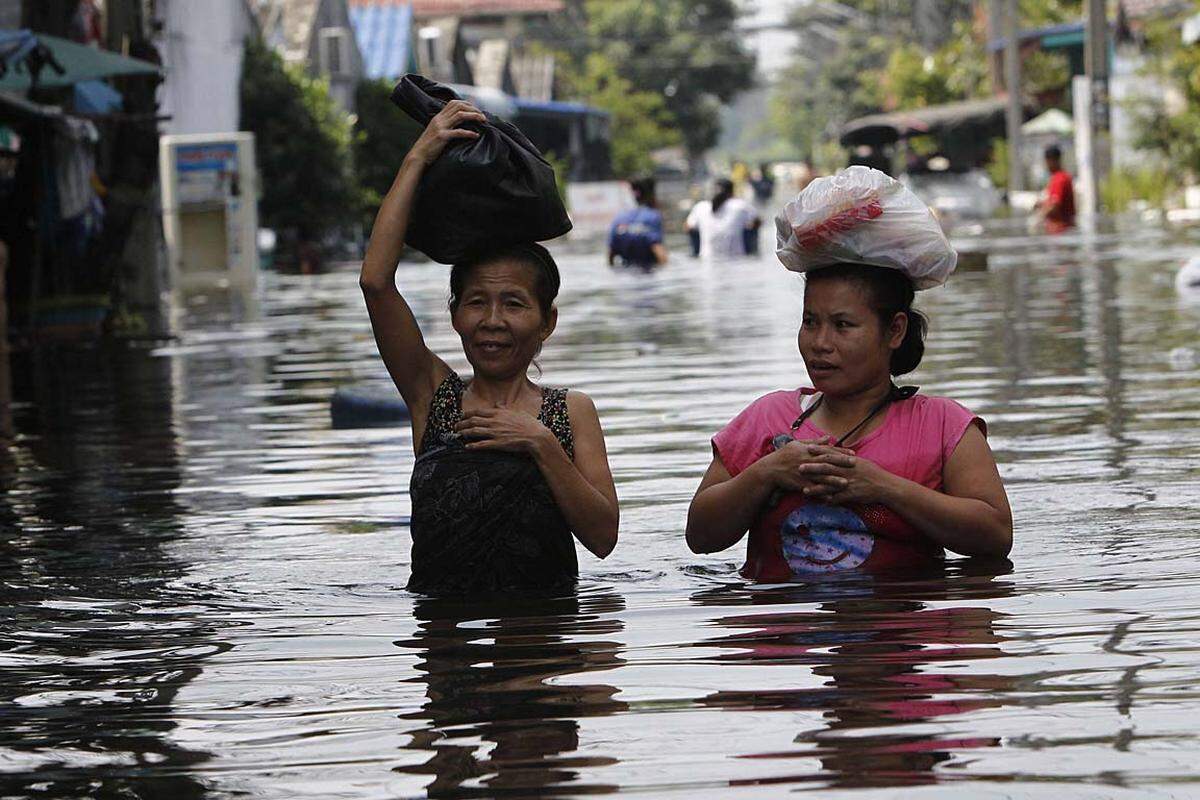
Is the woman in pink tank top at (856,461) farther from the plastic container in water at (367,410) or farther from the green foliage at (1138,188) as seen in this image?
the green foliage at (1138,188)

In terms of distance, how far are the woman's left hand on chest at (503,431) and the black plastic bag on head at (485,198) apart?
342 mm

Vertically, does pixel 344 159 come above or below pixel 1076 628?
above

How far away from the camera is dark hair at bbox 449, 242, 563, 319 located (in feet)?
16.4

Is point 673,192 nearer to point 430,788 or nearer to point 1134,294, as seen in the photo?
point 1134,294

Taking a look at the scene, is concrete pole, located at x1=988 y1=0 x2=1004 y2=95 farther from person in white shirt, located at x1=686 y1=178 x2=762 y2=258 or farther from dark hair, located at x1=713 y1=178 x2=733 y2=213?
dark hair, located at x1=713 y1=178 x2=733 y2=213

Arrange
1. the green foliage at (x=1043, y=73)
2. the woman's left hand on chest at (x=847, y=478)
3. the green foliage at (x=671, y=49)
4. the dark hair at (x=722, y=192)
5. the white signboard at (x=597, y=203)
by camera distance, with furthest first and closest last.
Answer: the green foliage at (x=671, y=49) → the green foliage at (x=1043, y=73) → the white signboard at (x=597, y=203) → the dark hair at (x=722, y=192) → the woman's left hand on chest at (x=847, y=478)

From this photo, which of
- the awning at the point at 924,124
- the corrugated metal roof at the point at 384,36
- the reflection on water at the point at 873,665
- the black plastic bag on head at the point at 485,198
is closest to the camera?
the reflection on water at the point at 873,665

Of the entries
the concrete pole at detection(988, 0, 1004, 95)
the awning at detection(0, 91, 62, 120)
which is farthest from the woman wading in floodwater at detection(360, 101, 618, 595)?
the concrete pole at detection(988, 0, 1004, 95)

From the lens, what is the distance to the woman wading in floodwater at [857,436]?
16.0 ft

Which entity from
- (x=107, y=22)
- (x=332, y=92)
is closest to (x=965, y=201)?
(x=332, y=92)

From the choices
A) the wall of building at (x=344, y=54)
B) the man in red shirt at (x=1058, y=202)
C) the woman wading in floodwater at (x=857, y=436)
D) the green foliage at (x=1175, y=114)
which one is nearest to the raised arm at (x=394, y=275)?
the woman wading in floodwater at (x=857, y=436)

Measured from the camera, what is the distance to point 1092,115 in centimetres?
4144

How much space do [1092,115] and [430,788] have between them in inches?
1555

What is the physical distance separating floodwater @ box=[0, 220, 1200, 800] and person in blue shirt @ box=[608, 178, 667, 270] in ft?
52.8
